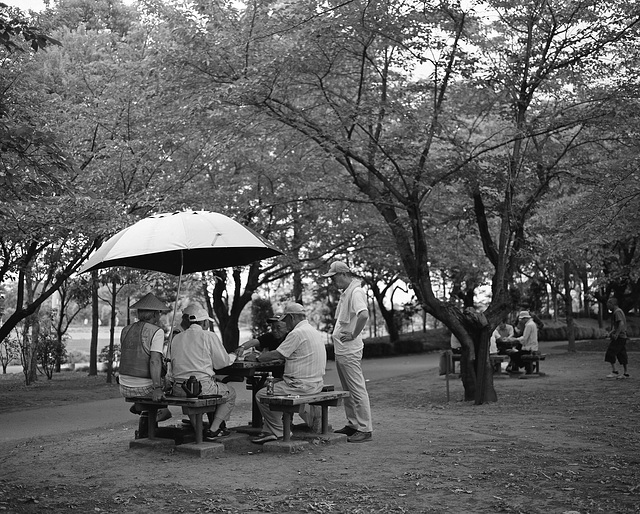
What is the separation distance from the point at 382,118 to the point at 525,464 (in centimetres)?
757

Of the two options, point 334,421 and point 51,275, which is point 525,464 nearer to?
point 334,421

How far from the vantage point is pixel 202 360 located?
8.75 metres

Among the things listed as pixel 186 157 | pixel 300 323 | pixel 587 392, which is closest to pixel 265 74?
pixel 300 323

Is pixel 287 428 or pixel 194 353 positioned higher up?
pixel 194 353

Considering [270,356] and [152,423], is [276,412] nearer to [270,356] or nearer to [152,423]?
[270,356]

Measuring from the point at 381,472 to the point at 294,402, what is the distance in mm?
1414

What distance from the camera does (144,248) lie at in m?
8.18

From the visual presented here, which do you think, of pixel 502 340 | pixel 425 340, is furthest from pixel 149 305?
pixel 425 340

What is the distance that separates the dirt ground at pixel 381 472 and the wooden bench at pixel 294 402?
41 centimetres

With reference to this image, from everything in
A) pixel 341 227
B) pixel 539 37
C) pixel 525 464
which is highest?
pixel 539 37

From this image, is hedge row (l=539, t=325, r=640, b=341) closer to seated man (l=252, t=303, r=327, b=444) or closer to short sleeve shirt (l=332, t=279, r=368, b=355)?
short sleeve shirt (l=332, t=279, r=368, b=355)

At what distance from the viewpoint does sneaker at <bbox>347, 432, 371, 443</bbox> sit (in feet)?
29.8

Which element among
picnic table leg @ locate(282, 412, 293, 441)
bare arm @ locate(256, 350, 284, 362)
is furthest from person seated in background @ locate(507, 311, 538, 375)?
picnic table leg @ locate(282, 412, 293, 441)

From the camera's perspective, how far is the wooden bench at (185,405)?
8219 millimetres
